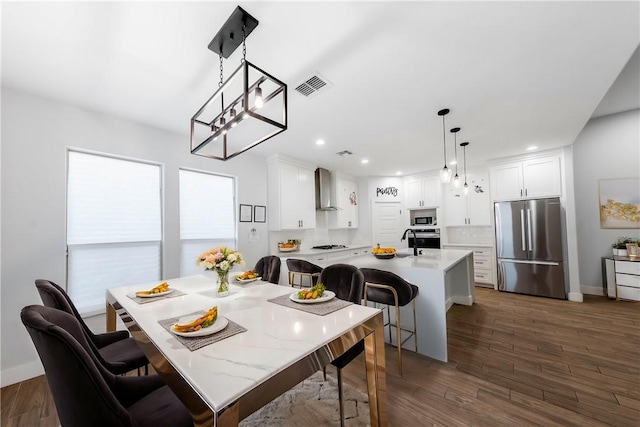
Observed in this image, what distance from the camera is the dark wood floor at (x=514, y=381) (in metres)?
1.64

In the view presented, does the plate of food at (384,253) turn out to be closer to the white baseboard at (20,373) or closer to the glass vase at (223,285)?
the glass vase at (223,285)

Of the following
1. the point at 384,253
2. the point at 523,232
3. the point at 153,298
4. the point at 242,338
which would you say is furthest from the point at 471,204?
the point at 153,298

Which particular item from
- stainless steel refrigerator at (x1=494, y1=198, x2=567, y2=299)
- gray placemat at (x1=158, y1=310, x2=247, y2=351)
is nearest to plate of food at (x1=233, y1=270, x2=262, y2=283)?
gray placemat at (x1=158, y1=310, x2=247, y2=351)

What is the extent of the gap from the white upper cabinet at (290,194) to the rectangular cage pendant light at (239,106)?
0.81 metres

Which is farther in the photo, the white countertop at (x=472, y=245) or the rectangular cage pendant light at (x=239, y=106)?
the white countertop at (x=472, y=245)

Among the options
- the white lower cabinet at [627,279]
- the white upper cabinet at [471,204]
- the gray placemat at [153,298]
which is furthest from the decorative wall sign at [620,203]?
the gray placemat at [153,298]

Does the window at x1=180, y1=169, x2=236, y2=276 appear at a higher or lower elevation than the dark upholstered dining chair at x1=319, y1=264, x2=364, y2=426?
higher

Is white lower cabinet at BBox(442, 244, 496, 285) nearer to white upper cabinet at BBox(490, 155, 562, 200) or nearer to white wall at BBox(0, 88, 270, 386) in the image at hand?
white upper cabinet at BBox(490, 155, 562, 200)

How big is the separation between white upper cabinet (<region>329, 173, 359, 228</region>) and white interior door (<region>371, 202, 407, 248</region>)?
1.68 ft

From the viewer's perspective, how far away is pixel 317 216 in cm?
555

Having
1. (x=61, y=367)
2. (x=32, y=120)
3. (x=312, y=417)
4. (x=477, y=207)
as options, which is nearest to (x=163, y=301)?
(x=61, y=367)

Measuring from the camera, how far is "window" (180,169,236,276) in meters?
3.35

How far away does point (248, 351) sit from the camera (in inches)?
37.4

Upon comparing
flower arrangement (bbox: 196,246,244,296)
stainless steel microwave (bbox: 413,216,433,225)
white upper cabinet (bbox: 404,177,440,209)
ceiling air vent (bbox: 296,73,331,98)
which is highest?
ceiling air vent (bbox: 296,73,331,98)
